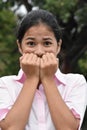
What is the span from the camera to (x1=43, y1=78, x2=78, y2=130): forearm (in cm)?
222

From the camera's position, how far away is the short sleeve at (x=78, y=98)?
7.61 ft

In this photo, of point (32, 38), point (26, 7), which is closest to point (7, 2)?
point (26, 7)

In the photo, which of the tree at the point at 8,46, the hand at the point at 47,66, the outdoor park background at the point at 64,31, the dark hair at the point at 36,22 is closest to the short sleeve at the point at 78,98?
the hand at the point at 47,66

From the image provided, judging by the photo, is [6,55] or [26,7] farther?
[6,55]

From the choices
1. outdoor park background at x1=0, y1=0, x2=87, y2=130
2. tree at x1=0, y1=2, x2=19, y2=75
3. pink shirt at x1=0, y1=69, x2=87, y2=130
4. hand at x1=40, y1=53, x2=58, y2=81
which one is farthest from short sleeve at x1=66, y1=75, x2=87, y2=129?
tree at x1=0, y1=2, x2=19, y2=75

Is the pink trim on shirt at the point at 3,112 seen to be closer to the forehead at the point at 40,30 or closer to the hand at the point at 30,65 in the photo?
the hand at the point at 30,65

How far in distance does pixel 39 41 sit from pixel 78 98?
0.35m

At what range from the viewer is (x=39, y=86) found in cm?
237

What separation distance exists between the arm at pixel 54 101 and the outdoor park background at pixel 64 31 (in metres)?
5.94

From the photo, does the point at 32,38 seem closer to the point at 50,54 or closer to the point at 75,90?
the point at 50,54

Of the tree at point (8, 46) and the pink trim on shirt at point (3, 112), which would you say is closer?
the pink trim on shirt at point (3, 112)

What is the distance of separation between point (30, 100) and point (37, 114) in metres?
0.08

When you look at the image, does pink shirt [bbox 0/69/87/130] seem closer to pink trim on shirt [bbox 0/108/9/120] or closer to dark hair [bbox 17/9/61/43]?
pink trim on shirt [bbox 0/108/9/120]

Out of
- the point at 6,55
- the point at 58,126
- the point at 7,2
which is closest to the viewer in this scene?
the point at 58,126
